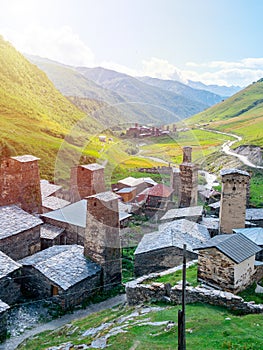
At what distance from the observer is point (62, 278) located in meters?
18.6

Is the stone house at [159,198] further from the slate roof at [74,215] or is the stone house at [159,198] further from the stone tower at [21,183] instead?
the stone tower at [21,183]

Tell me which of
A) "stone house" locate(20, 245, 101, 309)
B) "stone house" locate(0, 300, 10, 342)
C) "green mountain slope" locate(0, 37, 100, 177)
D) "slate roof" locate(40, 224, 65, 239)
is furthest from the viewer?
"green mountain slope" locate(0, 37, 100, 177)

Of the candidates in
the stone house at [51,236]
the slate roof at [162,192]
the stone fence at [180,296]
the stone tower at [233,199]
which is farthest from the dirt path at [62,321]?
the slate roof at [162,192]

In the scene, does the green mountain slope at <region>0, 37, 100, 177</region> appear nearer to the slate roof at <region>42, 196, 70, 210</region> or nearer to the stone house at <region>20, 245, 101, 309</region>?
the slate roof at <region>42, 196, 70, 210</region>

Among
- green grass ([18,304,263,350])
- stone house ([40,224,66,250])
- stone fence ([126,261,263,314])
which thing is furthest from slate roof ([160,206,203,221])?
green grass ([18,304,263,350])

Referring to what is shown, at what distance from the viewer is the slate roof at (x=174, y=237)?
20.5 metres

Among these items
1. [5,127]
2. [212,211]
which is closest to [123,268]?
[212,211]

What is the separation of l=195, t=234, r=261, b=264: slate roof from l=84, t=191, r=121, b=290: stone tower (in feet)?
20.5

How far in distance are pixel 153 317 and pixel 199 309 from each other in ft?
5.64

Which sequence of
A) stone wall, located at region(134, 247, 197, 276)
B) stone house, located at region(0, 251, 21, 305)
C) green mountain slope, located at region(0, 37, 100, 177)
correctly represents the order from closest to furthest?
stone house, located at region(0, 251, 21, 305) → stone wall, located at region(134, 247, 197, 276) → green mountain slope, located at region(0, 37, 100, 177)

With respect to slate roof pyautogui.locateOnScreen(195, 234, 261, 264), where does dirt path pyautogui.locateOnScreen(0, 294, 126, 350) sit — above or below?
below

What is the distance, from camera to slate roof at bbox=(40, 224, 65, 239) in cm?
2519

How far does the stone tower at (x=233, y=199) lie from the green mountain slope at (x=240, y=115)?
249ft

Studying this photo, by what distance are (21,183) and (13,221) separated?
441 centimetres
